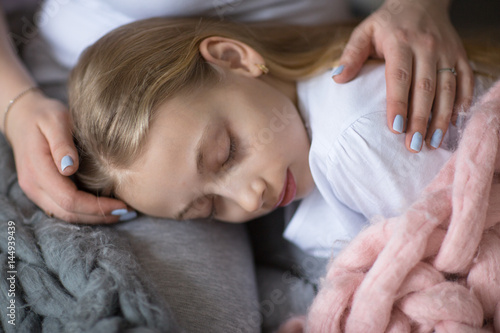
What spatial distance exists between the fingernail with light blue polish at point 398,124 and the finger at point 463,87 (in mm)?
139

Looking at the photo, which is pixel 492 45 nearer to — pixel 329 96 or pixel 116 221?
pixel 329 96

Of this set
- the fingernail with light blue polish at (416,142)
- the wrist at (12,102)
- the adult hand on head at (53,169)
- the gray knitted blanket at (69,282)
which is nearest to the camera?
the gray knitted blanket at (69,282)

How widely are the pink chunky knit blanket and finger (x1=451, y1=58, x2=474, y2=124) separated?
0.14 meters

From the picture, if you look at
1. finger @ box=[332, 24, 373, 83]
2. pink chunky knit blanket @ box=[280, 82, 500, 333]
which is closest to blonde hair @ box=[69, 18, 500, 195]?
finger @ box=[332, 24, 373, 83]

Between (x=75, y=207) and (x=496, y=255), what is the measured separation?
740mm

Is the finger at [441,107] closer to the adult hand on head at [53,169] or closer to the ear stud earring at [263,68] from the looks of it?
the ear stud earring at [263,68]

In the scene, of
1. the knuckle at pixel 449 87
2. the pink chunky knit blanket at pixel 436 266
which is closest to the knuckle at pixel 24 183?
the pink chunky knit blanket at pixel 436 266

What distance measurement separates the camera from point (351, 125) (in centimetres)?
76

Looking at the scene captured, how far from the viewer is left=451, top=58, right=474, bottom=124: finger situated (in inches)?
31.8

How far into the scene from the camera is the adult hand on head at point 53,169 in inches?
32.8

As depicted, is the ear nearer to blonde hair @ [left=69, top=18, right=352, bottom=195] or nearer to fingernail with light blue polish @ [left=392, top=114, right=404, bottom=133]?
blonde hair @ [left=69, top=18, right=352, bottom=195]

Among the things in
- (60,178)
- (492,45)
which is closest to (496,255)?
(492,45)

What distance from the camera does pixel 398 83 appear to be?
30.1 inches

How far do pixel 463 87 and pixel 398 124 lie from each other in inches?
8.0
